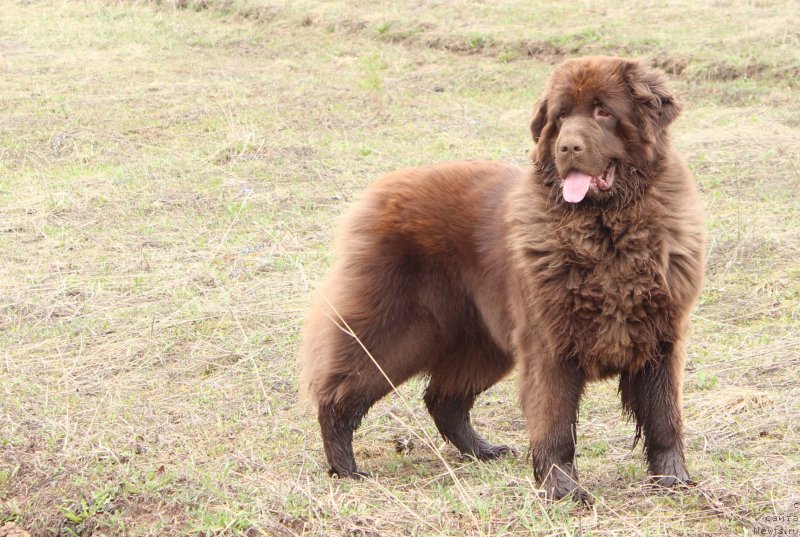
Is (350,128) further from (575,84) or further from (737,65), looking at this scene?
(575,84)

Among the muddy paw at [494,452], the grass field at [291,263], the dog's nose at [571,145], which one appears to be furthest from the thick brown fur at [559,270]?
the muddy paw at [494,452]

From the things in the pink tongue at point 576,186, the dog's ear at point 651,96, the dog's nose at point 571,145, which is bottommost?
the pink tongue at point 576,186

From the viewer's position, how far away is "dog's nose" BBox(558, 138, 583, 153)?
3.89m

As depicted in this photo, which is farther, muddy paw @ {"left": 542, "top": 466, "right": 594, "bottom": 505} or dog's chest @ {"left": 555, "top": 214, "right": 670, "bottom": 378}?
muddy paw @ {"left": 542, "top": 466, "right": 594, "bottom": 505}

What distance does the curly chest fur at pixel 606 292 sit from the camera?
13.2 ft

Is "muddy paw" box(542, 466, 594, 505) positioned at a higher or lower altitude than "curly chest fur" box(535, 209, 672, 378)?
lower

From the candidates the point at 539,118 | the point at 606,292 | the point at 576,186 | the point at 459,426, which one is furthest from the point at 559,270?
the point at 459,426

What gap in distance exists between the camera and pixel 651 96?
4023mm

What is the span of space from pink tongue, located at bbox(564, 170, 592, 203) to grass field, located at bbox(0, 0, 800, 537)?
43.6 inches

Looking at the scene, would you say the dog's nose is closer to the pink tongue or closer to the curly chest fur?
the pink tongue

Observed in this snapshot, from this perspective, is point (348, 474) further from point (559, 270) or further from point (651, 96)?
point (651, 96)

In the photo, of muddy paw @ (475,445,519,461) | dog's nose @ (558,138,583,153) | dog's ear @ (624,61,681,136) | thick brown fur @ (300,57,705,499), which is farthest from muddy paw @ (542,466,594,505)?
dog's ear @ (624,61,681,136)

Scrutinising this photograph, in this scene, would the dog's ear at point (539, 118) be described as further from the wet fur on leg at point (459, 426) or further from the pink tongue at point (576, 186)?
the wet fur on leg at point (459, 426)

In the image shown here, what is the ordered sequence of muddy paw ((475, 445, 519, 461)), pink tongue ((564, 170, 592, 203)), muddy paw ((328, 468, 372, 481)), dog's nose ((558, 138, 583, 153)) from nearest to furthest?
dog's nose ((558, 138, 583, 153))
pink tongue ((564, 170, 592, 203))
muddy paw ((328, 468, 372, 481))
muddy paw ((475, 445, 519, 461))
